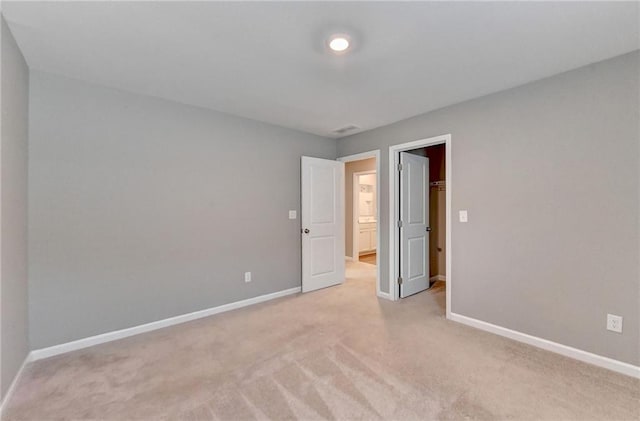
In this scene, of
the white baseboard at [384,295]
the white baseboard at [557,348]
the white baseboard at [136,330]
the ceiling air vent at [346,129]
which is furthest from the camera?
the ceiling air vent at [346,129]

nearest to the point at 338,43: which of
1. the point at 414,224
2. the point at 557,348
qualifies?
the point at 414,224

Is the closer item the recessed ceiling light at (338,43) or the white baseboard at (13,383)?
the white baseboard at (13,383)

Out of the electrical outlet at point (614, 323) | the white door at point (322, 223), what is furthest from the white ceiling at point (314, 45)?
the electrical outlet at point (614, 323)

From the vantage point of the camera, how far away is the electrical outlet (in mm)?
2031

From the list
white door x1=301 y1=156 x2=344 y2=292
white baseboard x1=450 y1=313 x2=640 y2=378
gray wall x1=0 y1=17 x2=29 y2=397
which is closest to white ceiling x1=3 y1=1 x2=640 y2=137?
gray wall x1=0 y1=17 x2=29 y2=397

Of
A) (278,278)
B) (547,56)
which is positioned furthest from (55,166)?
(547,56)

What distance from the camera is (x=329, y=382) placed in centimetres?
190

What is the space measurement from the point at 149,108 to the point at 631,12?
3684 millimetres

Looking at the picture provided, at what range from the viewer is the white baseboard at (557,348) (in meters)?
2.00

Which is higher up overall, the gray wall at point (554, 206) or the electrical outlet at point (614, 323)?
the gray wall at point (554, 206)

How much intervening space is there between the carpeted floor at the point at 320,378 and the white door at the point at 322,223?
127 cm

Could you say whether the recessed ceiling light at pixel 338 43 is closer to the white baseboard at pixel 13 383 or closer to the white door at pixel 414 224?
the white door at pixel 414 224

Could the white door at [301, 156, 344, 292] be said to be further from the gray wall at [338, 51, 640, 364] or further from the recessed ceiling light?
the recessed ceiling light

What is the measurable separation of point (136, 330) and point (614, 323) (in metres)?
4.03
